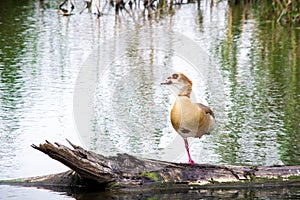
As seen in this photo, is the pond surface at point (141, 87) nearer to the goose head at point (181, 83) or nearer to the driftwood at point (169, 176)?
the driftwood at point (169, 176)

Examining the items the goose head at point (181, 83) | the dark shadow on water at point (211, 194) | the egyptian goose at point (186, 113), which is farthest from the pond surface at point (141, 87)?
the goose head at point (181, 83)

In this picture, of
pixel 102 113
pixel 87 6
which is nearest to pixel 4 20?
pixel 87 6

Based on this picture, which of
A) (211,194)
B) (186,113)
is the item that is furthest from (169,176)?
(186,113)

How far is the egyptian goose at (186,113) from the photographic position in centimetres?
652

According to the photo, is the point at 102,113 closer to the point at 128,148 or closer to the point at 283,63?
the point at 128,148

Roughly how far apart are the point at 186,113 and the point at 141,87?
14.4 feet

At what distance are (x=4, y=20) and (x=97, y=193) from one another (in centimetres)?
1249

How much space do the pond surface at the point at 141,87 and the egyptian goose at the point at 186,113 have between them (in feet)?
2.18

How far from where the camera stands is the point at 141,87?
10898 mm

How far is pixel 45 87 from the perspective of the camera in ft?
35.6

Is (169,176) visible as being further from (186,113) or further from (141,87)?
(141,87)

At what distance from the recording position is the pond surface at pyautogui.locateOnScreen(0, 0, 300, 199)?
7785mm

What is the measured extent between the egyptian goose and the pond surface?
66 centimetres

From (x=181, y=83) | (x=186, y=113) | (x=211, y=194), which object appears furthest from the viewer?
(x=181, y=83)
